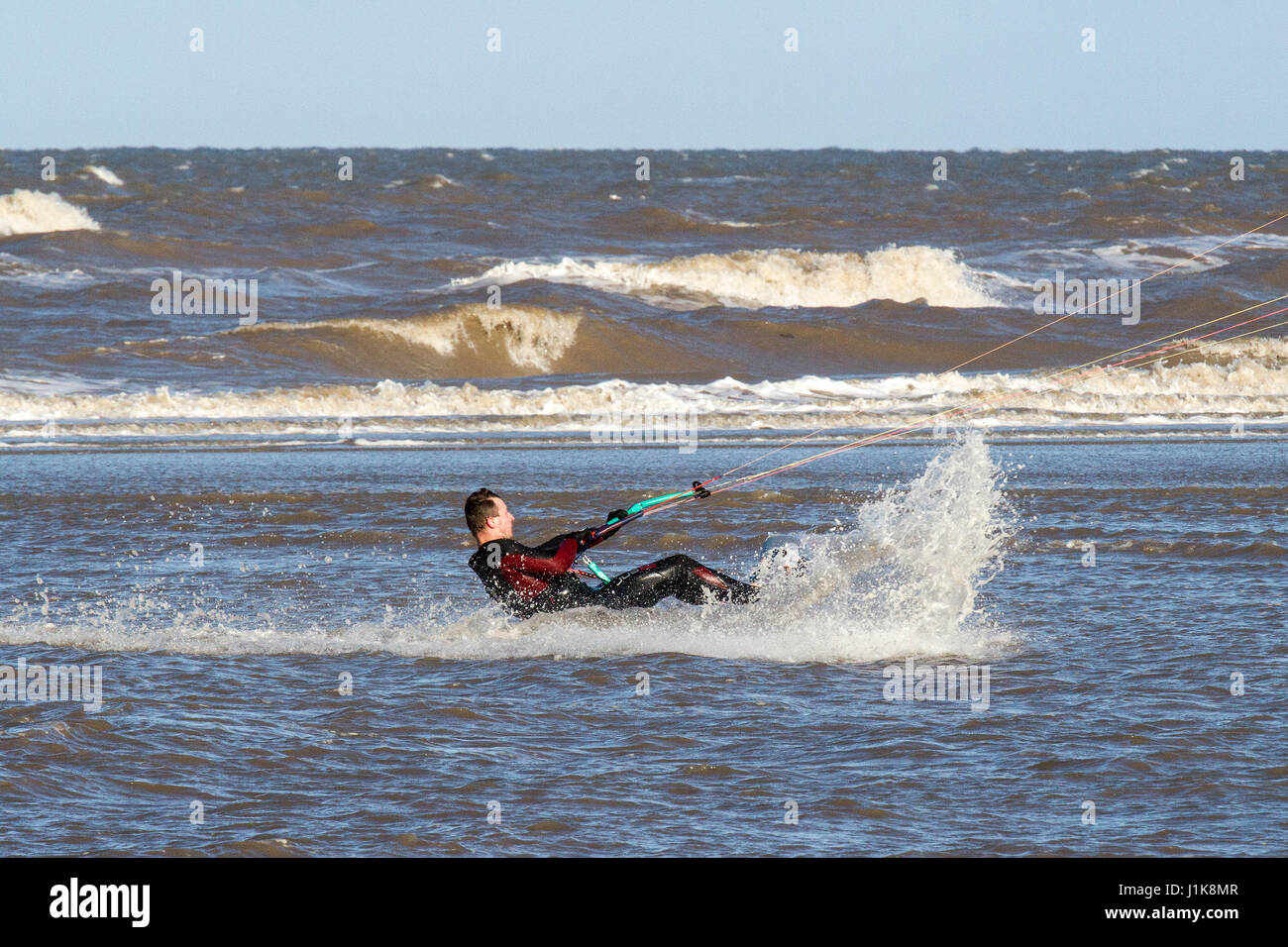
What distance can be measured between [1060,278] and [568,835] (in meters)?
34.0

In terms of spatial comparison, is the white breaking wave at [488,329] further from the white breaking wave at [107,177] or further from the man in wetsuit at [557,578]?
the white breaking wave at [107,177]

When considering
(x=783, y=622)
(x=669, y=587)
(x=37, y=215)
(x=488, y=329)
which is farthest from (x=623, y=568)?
(x=37, y=215)

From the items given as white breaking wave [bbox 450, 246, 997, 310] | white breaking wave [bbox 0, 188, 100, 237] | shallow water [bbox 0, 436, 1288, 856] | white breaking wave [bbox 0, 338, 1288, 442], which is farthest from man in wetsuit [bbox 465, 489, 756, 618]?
white breaking wave [bbox 0, 188, 100, 237]

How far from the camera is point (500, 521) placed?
7.54 m

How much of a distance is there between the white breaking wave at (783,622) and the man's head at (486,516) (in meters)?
0.49

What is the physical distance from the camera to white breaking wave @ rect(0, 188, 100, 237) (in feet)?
135

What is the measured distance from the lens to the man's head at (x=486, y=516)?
750 cm

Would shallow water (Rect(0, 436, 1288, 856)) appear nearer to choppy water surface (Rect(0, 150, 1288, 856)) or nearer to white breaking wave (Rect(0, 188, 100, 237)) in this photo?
choppy water surface (Rect(0, 150, 1288, 856))

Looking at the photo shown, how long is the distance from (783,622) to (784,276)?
96.5 ft

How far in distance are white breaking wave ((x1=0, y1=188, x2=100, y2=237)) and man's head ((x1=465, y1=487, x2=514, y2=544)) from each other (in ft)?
120

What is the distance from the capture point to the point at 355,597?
8820mm

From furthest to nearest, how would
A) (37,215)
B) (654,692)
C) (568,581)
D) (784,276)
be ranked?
(37,215)
(784,276)
(568,581)
(654,692)

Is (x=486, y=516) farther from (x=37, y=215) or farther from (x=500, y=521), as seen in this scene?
(x=37, y=215)
